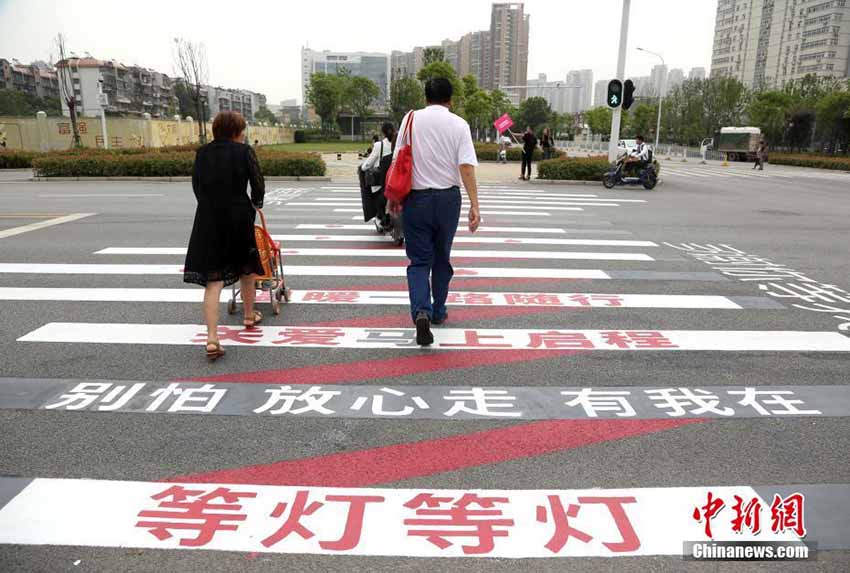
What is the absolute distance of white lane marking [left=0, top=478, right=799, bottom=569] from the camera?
2617 mm

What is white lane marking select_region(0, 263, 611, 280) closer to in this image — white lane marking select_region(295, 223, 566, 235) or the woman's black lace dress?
the woman's black lace dress

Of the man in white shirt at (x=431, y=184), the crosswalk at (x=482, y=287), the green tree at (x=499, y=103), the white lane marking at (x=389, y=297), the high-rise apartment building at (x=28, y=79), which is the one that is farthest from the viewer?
the high-rise apartment building at (x=28, y=79)

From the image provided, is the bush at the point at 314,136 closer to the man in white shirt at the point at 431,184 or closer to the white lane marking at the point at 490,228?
the white lane marking at the point at 490,228

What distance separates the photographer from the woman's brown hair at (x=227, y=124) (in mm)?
4816

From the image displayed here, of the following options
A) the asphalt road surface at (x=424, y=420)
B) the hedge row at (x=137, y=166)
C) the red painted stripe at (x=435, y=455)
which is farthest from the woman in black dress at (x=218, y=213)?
the hedge row at (x=137, y=166)

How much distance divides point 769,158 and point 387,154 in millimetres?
46478

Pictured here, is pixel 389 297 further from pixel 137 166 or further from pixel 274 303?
pixel 137 166

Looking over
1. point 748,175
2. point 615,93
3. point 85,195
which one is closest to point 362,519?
point 85,195

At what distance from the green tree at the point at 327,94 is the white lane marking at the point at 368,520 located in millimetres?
74496

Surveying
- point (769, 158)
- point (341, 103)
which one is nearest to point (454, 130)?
point (769, 158)

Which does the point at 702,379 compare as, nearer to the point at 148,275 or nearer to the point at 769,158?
the point at 148,275

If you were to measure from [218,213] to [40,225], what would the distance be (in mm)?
7914

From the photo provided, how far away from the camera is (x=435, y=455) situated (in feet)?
11.0

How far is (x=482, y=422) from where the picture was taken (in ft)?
12.4
